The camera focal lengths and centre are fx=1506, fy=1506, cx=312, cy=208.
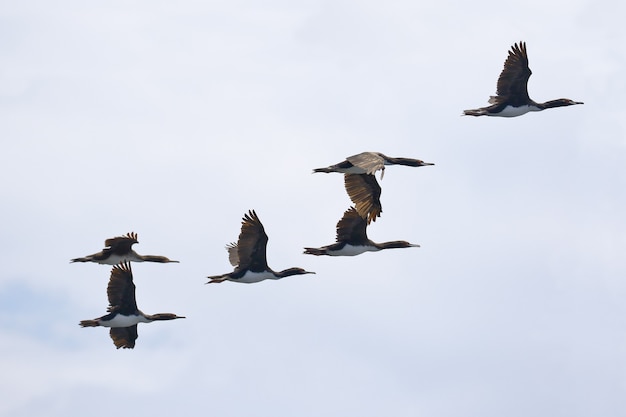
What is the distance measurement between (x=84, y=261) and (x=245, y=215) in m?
7.62

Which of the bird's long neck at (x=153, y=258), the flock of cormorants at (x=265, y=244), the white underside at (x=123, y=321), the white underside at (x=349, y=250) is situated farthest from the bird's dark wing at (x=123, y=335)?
the white underside at (x=349, y=250)

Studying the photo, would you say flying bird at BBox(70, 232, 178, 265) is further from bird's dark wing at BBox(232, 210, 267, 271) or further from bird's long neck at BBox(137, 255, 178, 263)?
bird's dark wing at BBox(232, 210, 267, 271)

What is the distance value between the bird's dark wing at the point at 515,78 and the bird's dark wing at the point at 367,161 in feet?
33.1

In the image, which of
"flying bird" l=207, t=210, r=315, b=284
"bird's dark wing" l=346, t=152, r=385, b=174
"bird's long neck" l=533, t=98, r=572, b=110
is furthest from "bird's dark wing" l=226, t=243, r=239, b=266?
"bird's long neck" l=533, t=98, r=572, b=110

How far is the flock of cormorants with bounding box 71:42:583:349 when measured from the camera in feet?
205

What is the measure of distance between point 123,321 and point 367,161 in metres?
14.1

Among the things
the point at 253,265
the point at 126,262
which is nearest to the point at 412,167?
the point at 253,265

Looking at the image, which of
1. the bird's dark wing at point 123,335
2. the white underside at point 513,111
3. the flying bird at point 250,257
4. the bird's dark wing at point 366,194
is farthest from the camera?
the white underside at point 513,111

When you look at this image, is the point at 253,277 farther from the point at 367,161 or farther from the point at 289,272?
the point at 367,161

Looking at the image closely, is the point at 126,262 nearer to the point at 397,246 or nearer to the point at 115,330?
the point at 115,330

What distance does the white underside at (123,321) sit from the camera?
6600 cm

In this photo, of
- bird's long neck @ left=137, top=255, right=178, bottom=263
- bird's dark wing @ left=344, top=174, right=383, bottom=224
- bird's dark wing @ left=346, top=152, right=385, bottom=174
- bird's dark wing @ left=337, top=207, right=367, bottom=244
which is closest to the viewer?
bird's dark wing @ left=346, top=152, right=385, bottom=174

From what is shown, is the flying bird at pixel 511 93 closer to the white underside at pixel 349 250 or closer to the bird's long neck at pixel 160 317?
the white underside at pixel 349 250

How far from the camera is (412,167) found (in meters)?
67.2
